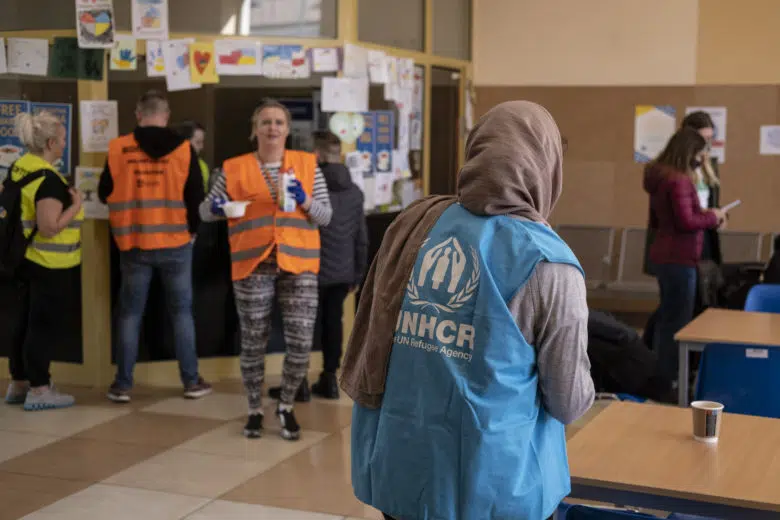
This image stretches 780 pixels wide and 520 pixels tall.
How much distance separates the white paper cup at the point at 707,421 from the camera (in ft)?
8.46

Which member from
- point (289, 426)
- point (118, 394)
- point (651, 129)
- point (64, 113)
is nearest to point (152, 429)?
point (118, 394)

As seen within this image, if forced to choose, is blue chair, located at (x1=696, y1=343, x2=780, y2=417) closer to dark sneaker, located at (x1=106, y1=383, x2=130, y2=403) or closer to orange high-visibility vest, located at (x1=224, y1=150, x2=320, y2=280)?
orange high-visibility vest, located at (x1=224, y1=150, x2=320, y2=280)

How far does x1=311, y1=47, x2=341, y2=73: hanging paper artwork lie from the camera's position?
637cm

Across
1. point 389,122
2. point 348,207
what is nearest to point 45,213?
point 348,207

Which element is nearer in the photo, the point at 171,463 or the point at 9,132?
the point at 171,463

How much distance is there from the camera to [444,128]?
7883 millimetres

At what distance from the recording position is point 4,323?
6211 millimetres

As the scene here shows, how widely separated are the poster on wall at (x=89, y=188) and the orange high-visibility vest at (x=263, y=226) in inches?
55.1

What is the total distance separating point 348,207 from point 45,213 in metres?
1.63

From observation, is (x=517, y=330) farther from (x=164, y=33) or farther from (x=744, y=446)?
(x=164, y=33)

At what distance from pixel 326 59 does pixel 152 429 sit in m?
2.53

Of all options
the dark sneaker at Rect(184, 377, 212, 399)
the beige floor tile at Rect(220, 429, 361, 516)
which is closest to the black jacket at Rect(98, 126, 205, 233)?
the dark sneaker at Rect(184, 377, 212, 399)

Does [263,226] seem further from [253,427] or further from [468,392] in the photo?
[468,392]

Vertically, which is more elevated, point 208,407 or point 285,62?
point 285,62
